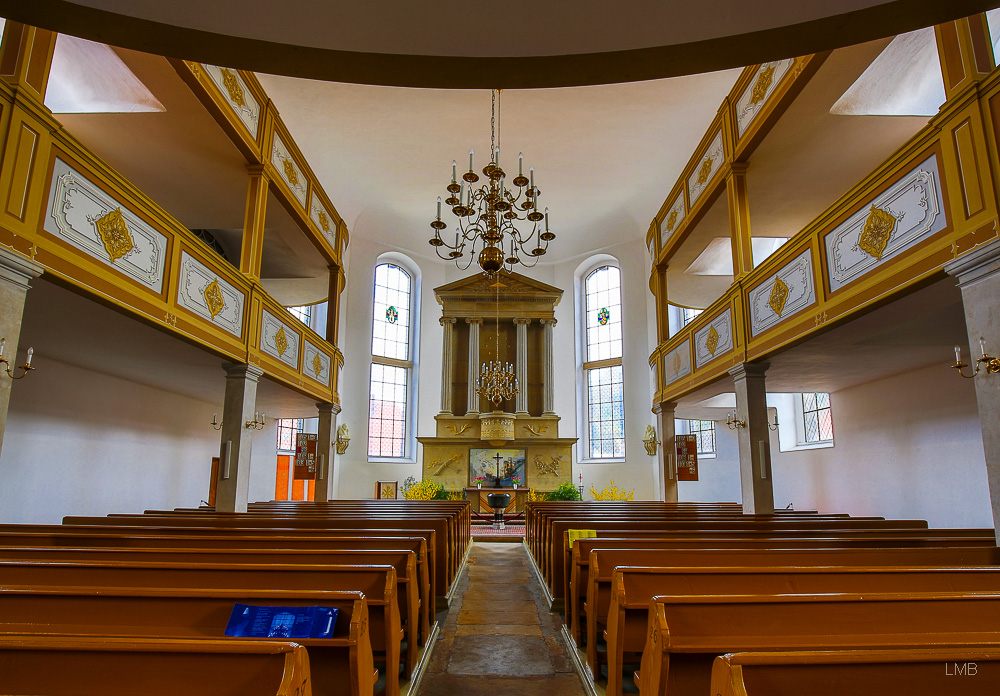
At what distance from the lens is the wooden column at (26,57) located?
4230 millimetres

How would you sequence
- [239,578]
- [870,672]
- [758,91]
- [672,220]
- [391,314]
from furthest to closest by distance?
1. [391,314]
2. [672,220]
3. [758,91]
4. [239,578]
5. [870,672]

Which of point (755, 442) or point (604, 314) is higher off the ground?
point (604, 314)

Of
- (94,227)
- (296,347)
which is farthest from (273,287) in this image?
(94,227)

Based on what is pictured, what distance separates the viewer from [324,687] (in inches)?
85.9

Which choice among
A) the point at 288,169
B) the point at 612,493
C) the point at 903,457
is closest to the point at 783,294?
the point at 903,457

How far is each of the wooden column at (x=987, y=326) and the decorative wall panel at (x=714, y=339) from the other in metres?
3.90

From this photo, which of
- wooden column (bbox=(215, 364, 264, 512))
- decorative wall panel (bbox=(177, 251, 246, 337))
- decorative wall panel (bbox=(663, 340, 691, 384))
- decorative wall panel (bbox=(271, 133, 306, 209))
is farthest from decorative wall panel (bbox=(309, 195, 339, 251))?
decorative wall panel (bbox=(663, 340, 691, 384))

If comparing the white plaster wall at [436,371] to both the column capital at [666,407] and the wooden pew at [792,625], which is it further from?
the wooden pew at [792,625]

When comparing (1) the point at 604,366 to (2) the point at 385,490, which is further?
(1) the point at 604,366

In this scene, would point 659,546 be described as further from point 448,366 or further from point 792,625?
point 448,366

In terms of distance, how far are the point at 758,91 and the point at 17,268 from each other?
7548 millimetres

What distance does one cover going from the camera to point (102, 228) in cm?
502

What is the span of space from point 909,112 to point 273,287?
12.0 m

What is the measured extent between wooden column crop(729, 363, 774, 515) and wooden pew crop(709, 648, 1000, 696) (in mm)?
6073
